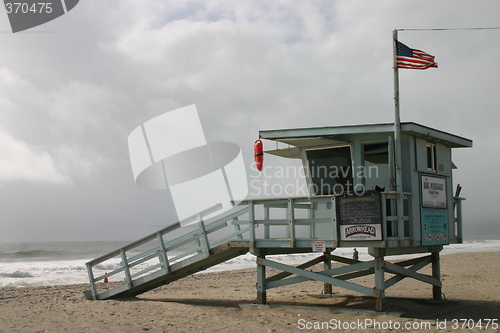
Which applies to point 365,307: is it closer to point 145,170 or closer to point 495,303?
point 495,303

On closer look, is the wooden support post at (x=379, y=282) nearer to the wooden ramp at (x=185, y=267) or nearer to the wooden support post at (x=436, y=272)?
the wooden ramp at (x=185, y=267)

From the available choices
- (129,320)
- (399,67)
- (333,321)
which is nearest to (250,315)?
(333,321)

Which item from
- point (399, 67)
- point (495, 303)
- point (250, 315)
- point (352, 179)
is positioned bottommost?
point (495, 303)

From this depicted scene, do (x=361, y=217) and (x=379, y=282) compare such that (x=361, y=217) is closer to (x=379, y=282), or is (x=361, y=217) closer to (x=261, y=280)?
(x=379, y=282)

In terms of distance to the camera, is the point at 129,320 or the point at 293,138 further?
the point at 293,138

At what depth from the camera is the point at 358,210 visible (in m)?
9.93

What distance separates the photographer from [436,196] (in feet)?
37.7

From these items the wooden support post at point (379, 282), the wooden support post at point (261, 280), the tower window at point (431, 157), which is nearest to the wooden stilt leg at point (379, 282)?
the wooden support post at point (379, 282)

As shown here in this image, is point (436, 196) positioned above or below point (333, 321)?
above

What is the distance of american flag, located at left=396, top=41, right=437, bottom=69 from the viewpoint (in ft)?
36.0

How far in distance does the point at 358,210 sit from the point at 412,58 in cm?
376

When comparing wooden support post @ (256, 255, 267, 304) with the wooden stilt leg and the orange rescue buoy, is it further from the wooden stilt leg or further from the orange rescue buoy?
the wooden stilt leg

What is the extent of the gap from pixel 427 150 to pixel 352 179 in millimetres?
1857

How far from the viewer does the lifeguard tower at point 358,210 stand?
32.9 ft
